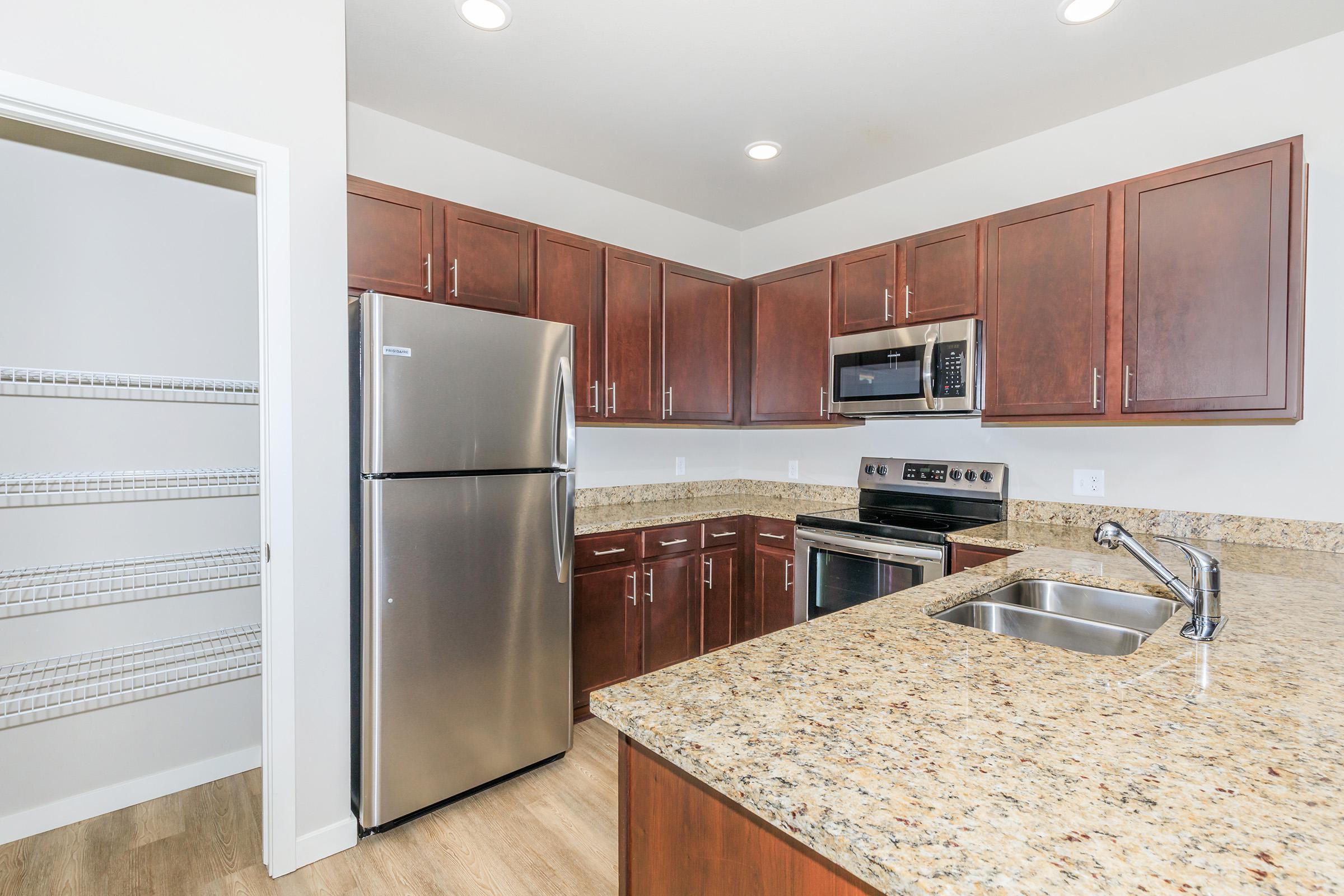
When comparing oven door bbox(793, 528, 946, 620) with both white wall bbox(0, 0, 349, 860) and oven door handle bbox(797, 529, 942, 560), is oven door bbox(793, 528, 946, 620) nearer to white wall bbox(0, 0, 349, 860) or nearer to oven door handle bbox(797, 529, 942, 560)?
oven door handle bbox(797, 529, 942, 560)

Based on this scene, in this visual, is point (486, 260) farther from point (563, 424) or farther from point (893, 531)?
point (893, 531)

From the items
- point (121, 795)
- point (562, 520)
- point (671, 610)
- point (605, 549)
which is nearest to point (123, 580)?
point (121, 795)

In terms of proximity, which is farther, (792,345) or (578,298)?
(792,345)

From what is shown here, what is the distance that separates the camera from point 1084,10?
197cm

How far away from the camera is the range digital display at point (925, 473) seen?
312 cm

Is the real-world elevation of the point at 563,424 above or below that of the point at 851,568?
above

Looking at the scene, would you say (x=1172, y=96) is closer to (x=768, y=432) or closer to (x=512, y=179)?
(x=768, y=432)

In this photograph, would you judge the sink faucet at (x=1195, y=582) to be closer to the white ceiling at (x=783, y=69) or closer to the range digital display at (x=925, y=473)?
the white ceiling at (x=783, y=69)

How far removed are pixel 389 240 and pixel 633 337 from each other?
1.21 meters

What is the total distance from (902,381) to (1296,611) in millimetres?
1721

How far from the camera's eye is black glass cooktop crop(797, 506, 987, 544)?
2.62m

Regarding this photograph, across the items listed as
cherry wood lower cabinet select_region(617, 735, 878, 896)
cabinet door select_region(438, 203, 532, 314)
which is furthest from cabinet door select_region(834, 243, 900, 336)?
cherry wood lower cabinet select_region(617, 735, 878, 896)

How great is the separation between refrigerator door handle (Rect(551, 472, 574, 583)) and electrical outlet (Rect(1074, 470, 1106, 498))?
2189 millimetres

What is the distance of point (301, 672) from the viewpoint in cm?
190
